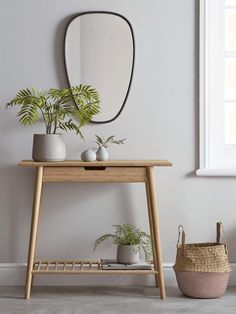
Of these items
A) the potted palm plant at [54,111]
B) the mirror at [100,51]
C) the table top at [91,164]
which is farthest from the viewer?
the mirror at [100,51]

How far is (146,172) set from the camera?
3898 millimetres

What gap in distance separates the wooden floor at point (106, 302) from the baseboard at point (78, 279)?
8cm

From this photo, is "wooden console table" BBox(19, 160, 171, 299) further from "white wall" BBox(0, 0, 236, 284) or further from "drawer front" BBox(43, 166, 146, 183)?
"white wall" BBox(0, 0, 236, 284)

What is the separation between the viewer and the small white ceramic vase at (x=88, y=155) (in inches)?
153

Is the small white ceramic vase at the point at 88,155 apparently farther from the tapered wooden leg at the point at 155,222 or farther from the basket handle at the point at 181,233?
the basket handle at the point at 181,233

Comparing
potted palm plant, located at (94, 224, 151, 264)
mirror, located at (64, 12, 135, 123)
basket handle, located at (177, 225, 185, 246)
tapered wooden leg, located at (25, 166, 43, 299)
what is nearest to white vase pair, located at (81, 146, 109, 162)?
tapered wooden leg, located at (25, 166, 43, 299)

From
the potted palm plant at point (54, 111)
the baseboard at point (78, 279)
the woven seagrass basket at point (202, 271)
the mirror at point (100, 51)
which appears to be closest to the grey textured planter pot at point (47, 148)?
the potted palm plant at point (54, 111)

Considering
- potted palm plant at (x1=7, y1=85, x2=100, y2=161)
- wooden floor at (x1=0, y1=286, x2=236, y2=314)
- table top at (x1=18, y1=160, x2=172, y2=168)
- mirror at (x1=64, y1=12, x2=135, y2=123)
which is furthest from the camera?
mirror at (x1=64, y1=12, x2=135, y2=123)

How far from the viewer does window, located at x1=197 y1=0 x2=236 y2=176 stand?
13.9ft

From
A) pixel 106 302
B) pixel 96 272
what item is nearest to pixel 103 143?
pixel 96 272

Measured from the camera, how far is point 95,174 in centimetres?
389

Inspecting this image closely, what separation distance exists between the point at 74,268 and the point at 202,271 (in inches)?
28.5

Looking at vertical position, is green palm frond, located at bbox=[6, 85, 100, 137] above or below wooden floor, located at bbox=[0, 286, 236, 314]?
above

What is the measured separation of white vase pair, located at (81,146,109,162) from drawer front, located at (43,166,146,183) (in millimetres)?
63
